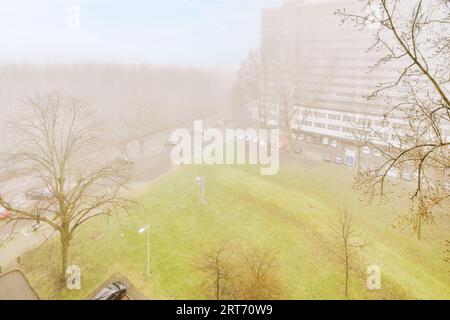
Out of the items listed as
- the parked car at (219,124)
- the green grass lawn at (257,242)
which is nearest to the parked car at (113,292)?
the green grass lawn at (257,242)

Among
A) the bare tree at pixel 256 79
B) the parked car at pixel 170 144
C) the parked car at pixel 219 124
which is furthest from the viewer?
the parked car at pixel 219 124

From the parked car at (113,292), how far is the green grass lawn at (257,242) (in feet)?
3.12

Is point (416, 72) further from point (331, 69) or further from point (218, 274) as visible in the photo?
point (331, 69)

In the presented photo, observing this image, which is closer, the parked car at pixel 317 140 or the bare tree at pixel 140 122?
the bare tree at pixel 140 122

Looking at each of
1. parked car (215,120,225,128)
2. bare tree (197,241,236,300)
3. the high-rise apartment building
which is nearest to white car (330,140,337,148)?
the high-rise apartment building

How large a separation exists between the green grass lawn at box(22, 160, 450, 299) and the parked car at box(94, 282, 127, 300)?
952 mm

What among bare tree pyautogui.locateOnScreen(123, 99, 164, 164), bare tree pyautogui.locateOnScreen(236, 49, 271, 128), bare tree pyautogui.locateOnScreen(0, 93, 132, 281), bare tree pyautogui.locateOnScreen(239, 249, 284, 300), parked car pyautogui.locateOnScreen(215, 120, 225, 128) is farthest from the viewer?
parked car pyautogui.locateOnScreen(215, 120, 225, 128)

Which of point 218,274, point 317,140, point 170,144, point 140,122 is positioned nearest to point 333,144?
point 317,140

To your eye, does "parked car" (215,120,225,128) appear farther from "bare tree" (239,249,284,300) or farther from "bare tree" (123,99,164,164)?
"bare tree" (239,249,284,300)

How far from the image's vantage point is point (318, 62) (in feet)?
155

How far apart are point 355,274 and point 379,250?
11.0 feet

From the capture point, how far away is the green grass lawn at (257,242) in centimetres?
1492

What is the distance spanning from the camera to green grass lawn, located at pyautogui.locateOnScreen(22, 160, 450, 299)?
1492cm

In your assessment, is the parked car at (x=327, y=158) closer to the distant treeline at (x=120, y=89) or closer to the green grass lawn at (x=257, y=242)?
the green grass lawn at (x=257, y=242)
